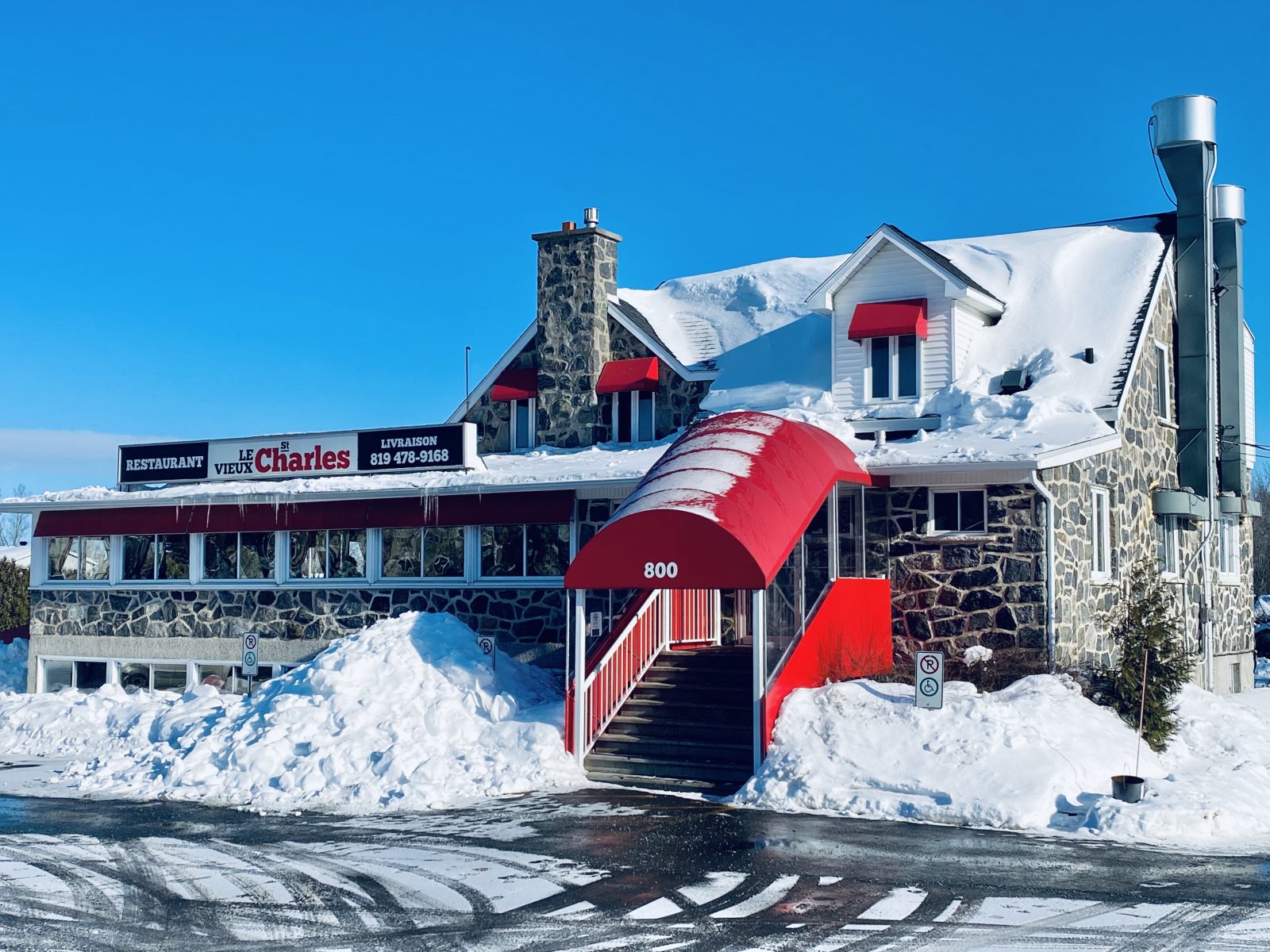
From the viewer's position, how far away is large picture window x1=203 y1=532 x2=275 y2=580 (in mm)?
24253

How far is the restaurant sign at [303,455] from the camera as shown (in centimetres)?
2341

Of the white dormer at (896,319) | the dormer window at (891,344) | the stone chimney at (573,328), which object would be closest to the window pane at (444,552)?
the stone chimney at (573,328)

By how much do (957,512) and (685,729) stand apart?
17.0 ft

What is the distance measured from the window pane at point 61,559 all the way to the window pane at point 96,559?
305 mm

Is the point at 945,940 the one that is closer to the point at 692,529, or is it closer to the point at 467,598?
the point at 692,529

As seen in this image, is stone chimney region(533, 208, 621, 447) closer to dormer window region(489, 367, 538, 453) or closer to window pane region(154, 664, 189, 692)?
dormer window region(489, 367, 538, 453)

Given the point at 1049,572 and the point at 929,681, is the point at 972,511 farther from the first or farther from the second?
the point at 929,681

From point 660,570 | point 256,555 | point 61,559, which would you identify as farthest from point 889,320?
point 61,559

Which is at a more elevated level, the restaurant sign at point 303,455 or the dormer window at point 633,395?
the dormer window at point 633,395

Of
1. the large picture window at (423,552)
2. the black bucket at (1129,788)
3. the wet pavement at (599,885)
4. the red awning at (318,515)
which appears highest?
the red awning at (318,515)

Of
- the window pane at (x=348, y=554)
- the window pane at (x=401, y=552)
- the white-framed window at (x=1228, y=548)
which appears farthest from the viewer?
the white-framed window at (x=1228, y=548)

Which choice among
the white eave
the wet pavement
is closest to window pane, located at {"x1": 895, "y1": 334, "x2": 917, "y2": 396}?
the white eave

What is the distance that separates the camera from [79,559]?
26016 mm

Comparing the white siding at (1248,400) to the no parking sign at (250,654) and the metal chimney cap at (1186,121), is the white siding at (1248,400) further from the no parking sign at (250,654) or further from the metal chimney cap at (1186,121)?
the no parking sign at (250,654)
